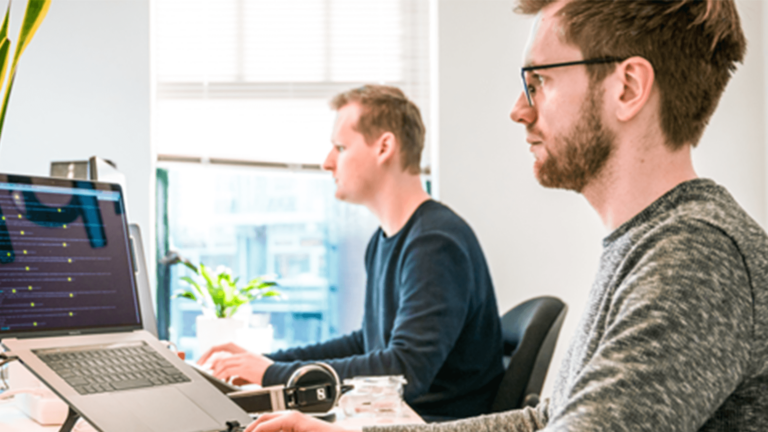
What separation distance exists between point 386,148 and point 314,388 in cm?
89

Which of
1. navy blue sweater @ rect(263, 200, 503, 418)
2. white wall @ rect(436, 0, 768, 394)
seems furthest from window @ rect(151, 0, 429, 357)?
navy blue sweater @ rect(263, 200, 503, 418)

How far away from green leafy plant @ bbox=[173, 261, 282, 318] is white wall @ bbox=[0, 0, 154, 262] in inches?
13.7

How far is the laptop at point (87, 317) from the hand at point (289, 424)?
0.27 ft

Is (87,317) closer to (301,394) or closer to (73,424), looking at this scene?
(73,424)

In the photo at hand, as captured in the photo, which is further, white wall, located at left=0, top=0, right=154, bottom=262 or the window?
the window

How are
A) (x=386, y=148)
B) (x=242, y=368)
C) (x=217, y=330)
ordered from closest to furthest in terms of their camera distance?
1. (x=242, y=368)
2. (x=386, y=148)
3. (x=217, y=330)

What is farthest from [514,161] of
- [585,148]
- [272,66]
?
[585,148]

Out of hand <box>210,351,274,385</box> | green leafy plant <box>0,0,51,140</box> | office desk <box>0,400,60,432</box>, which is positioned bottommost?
hand <box>210,351,274,385</box>

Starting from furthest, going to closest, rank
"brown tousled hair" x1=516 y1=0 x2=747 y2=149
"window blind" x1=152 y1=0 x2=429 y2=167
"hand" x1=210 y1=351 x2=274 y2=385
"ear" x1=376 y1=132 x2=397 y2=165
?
"window blind" x1=152 y1=0 x2=429 y2=167
"ear" x1=376 y1=132 x2=397 y2=165
"hand" x1=210 y1=351 x2=274 y2=385
"brown tousled hair" x1=516 y1=0 x2=747 y2=149

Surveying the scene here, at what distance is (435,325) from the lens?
150 cm

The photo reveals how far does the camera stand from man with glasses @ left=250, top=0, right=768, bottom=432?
0.59 metres

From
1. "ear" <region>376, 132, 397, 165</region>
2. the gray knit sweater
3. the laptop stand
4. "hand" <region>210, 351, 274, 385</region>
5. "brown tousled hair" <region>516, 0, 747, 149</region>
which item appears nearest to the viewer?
the gray knit sweater

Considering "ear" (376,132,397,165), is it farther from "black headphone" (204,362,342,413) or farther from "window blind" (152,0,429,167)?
"window blind" (152,0,429,167)

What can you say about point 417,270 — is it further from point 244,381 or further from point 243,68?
point 243,68
